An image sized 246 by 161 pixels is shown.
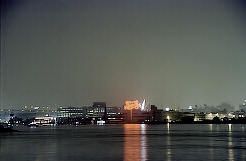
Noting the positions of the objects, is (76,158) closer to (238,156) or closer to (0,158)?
(0,158)

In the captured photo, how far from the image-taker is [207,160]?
32125 millimetres

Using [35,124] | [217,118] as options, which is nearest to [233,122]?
[217,118]

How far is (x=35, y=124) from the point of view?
194m

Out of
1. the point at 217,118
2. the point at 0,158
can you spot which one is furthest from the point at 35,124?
the point at 0,158

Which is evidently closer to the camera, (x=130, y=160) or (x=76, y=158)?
(x=130, y=160)

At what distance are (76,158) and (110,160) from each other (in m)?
2.93

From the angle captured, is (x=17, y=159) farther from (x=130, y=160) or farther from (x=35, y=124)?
(x=35, y=124)

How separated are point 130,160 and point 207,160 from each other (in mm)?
4788

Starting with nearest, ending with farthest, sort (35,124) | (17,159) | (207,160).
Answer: (207,160)
(17,159)
(35,124)

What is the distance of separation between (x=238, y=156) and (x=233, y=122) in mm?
166688

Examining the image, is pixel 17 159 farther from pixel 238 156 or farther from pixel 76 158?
pixel 238 156

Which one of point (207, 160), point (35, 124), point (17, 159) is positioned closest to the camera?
point (207, 160)

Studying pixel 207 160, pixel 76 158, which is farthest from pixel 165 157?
pixel 76 158

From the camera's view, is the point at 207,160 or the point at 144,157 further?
the point at 144,157
